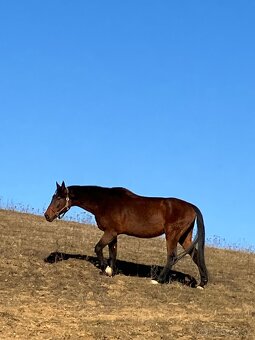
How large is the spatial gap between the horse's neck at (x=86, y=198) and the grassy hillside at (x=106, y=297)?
4.44 feet

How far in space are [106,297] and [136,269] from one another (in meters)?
3.21

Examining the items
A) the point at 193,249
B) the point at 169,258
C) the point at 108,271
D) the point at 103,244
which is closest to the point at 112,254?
the point at 103,244

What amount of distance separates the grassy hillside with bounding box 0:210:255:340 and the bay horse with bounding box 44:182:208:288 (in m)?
0.60

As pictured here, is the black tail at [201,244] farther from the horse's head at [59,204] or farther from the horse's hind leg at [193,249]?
the horse's head at [59,204]

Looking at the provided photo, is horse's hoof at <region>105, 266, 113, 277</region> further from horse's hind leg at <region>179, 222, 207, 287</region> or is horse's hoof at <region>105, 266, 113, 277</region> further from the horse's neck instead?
horse's hind leg at <region>179, 222, 207, 287</region>

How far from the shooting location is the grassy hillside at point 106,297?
10.5 meters

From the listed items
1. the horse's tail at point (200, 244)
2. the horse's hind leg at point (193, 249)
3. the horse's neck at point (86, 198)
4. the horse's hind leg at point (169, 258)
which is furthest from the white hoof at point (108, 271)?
the horse's hind leg at point (193, 249)

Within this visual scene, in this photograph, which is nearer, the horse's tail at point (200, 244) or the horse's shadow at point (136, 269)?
the horse's tail at point (200, 244)

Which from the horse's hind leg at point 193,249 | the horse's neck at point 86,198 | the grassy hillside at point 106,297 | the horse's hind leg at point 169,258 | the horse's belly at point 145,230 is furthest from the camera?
the horse's neck at point 86,198

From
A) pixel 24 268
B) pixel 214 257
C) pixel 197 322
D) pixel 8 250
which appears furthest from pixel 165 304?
pixel 214 257

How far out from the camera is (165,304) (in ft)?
40.5

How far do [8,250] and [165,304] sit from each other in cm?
472

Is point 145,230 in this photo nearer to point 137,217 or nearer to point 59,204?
point 137,217

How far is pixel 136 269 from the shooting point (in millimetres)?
15578
